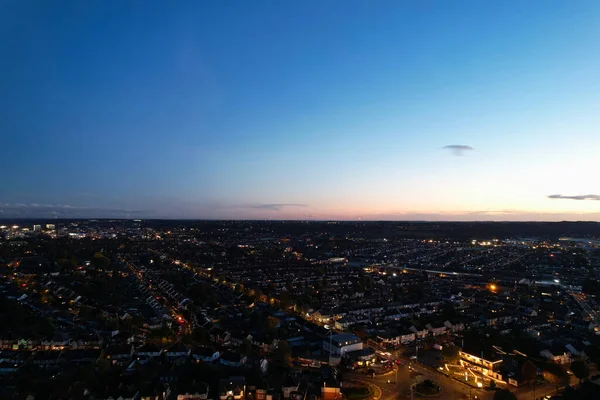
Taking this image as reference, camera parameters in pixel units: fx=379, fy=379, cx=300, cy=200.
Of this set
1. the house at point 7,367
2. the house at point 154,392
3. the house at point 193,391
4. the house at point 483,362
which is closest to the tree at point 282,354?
the house at point 193,391

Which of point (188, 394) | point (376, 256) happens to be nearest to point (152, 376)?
point (188, 394)

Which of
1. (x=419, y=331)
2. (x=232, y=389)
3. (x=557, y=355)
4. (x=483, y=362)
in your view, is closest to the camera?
(x=232, y=389)

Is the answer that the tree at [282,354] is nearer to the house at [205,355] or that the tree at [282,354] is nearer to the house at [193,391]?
the house at [205,355]

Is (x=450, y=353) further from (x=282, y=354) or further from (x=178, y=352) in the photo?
(x=178, y=352)

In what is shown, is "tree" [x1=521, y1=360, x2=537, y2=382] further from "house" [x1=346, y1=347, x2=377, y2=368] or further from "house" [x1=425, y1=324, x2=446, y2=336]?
"house" [x1=425, y1=324, x2=446, y2=336]

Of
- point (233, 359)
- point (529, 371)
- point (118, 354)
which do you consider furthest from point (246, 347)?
point (529, 371)

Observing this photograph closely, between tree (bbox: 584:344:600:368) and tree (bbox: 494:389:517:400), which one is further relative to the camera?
tree (bbox: 584:344:600:368)

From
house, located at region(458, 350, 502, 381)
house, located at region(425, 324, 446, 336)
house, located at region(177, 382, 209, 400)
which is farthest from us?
house, located at region(425, 324, 446, 336)

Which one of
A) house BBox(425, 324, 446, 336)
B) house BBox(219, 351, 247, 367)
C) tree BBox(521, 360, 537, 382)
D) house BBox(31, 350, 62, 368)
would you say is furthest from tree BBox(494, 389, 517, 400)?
house BBox(31, 350, 62, 368)
